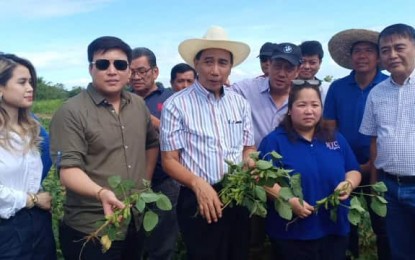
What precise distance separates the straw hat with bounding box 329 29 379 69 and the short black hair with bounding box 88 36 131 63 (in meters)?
2.14

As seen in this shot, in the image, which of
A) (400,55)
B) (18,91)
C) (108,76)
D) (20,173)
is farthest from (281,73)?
(20,173)

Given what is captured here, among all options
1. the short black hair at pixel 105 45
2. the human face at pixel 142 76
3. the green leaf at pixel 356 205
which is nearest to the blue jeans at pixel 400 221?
the green leaf at pixel 356 205

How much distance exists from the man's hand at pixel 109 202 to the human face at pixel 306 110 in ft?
4.58

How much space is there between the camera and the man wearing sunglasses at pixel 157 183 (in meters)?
4.34

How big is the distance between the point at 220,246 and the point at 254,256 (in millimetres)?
1186

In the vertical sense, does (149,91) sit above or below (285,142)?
above

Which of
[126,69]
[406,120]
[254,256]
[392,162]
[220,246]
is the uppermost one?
[126,69]

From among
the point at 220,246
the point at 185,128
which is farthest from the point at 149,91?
the point at 220,246

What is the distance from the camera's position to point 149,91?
4.77m

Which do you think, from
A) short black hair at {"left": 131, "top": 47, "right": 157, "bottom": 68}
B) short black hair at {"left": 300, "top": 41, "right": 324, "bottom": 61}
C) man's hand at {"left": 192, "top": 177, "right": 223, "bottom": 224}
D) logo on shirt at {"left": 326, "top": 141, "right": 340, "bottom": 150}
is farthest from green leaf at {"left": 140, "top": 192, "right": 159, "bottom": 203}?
short black hair at {"left": 300, "top": 41, "right": 324, "bottom": 61}

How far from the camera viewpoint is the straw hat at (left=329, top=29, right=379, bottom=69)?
4.23 m

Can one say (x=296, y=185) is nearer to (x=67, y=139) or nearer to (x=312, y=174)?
(x=312, y=174)

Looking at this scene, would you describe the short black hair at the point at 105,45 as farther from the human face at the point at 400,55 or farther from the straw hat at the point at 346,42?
the straw hat at the point at 346,42

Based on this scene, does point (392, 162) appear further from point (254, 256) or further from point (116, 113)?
point (116, 113)
